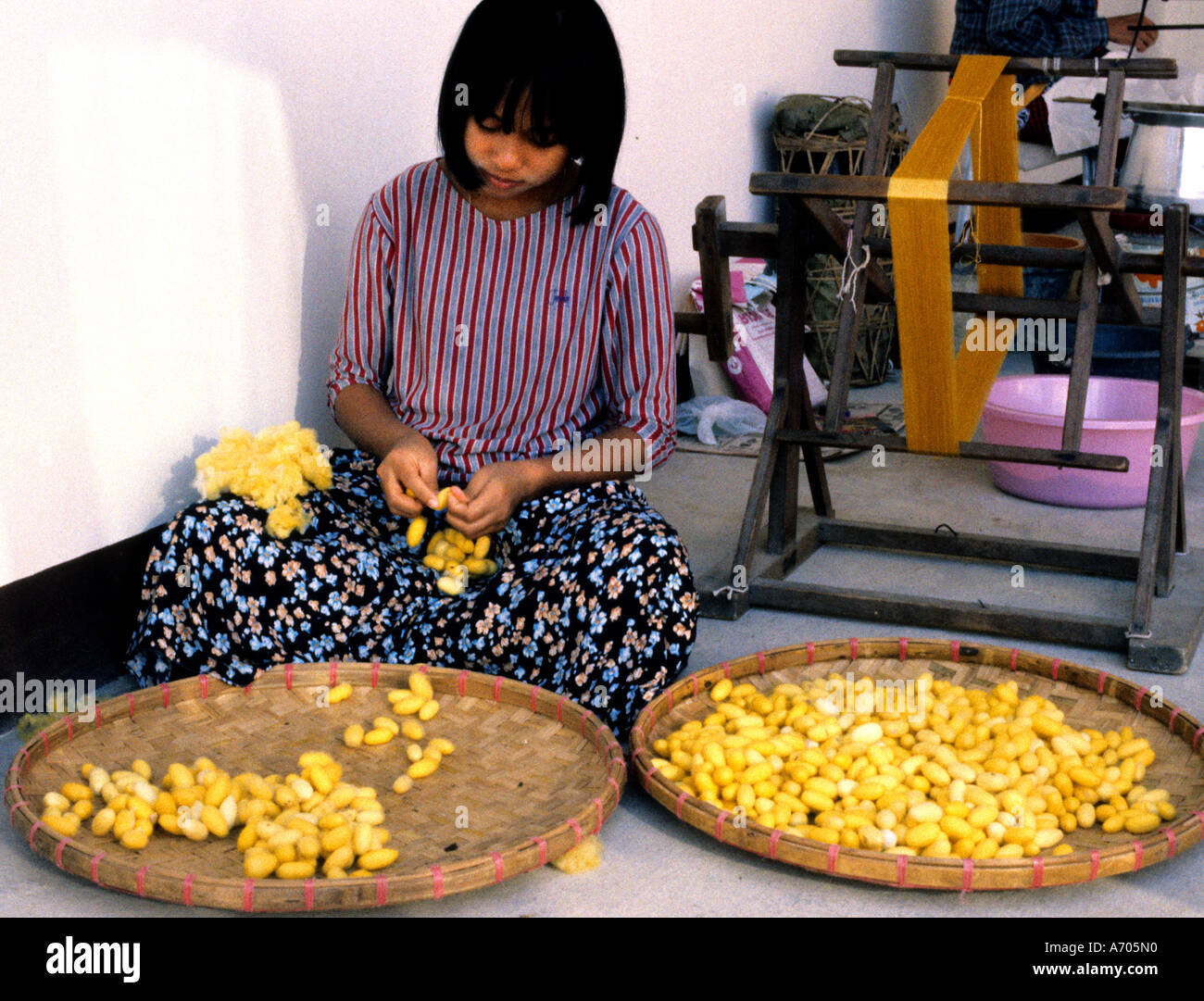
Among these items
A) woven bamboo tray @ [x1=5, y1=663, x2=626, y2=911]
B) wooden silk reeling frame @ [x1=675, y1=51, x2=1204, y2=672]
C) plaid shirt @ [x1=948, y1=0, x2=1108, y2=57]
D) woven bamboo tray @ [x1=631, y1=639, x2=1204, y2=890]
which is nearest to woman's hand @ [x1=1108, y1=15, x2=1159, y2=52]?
plaid shirt @ [x1=948, y1=0, x2=1108, y2=57]

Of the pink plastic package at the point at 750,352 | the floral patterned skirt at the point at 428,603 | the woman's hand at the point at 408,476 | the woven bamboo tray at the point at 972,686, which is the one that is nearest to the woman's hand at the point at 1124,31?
the pink plastic package at the point at 750,352

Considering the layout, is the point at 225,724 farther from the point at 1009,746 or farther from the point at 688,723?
the point at 1009,746

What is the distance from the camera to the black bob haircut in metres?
1.80

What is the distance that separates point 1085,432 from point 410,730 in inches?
71.4

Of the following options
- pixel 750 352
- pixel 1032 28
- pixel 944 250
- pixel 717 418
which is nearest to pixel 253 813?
pixel 944 250

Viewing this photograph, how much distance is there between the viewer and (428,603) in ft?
6.77

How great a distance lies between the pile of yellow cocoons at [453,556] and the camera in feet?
6.76

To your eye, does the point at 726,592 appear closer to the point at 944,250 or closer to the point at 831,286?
the point at 944,250

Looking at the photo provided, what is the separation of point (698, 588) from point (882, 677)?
53 cm

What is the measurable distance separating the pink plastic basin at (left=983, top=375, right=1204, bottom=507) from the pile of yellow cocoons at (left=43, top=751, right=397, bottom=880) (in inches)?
73.1

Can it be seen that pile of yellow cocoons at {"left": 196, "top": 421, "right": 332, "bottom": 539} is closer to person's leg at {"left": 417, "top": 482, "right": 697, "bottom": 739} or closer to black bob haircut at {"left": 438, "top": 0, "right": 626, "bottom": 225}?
person's leg at {"left": 417, "top": 482, "right": 697, "bottom": 739}

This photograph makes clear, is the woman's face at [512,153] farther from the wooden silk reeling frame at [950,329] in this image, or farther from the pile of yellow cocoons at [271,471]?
the pile of yellow cocoons at [271,471]

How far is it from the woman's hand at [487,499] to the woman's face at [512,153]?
0.41m
